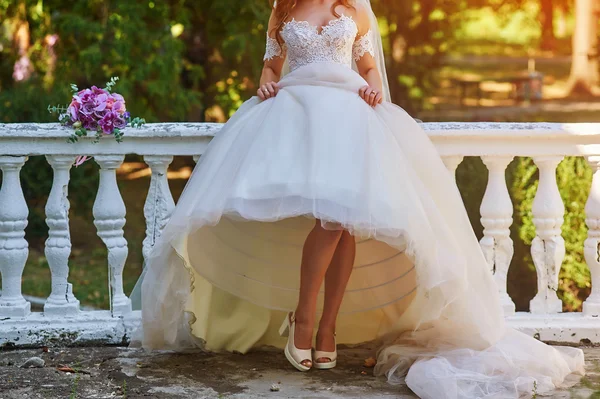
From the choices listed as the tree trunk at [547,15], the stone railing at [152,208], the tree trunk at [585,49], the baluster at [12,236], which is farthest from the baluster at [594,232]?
the tree trunk at [547,15]

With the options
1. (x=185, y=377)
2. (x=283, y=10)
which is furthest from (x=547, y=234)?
(x=185, y=377)

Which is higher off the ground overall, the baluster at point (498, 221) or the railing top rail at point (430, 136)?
the railing top rail at point (430, 136)

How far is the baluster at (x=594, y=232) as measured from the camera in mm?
4188

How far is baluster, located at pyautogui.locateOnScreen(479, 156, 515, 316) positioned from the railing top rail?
0.32ft

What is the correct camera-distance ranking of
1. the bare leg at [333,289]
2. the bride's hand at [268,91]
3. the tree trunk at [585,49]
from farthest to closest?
the tree trunk at [585,49], the bride's hand at [268,91], the bare leg at [333,289]

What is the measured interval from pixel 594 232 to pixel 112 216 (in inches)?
87.0

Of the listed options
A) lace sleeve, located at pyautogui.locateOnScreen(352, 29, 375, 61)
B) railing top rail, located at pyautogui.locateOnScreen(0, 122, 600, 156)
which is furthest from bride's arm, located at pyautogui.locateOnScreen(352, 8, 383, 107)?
railing top rail, located at pyautogui.locateOnScreen(0, 122, 600, 156)

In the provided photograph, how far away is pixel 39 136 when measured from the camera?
404 centimetres

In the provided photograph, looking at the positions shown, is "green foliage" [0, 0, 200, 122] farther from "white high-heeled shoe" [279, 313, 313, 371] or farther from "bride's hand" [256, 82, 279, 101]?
"white high-heeled shoe" [279, 313, 313, 371]

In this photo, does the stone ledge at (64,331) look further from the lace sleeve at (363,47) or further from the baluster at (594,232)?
the baluster at (594,232)

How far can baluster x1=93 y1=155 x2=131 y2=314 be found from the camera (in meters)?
4.14

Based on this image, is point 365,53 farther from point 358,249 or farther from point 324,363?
point 324,363

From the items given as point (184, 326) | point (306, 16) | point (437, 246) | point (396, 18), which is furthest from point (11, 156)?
point (396, 18)

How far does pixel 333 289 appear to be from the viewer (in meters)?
3.84
